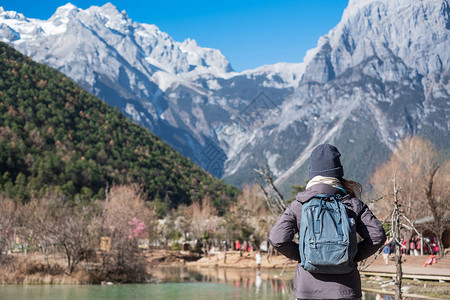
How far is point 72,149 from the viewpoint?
74.6 metres

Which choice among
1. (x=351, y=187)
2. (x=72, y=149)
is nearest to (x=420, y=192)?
(x=351, y=187)

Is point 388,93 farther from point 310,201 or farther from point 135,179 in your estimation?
point 310,201

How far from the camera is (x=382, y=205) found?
144 feet

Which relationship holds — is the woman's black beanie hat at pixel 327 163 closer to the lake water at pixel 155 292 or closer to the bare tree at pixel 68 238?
the lake water at pixel 155 292

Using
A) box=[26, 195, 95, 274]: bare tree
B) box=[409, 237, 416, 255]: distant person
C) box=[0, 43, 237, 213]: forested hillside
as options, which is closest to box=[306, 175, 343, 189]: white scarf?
box=[26, 195, 95, 274]: bare tree

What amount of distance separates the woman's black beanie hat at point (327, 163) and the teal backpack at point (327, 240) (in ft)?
1.27

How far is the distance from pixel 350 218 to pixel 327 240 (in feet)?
0.83

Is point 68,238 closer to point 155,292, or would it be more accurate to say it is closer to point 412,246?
point 155,292

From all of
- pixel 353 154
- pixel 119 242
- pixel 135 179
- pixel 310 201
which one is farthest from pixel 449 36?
pixel 310 201

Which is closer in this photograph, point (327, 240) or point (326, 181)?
point (327, 240)

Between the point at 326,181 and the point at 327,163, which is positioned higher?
the point at 327,163

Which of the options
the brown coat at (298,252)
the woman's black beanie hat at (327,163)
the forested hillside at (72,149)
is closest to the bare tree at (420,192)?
the woman's black beanie hat at (327,163)

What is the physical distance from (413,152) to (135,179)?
1545 inches

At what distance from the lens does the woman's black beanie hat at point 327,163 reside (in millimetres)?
4070
